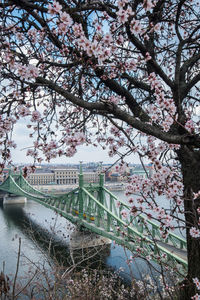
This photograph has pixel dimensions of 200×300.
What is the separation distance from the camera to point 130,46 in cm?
315

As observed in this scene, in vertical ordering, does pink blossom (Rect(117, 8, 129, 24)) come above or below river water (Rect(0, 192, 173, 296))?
above

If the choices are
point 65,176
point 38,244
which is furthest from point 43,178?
point 38,244

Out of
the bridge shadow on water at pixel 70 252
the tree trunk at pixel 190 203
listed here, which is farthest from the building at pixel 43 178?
the tree trunk at pixel 190 203

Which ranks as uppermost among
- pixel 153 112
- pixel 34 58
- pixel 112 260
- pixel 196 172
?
pixel 34 58

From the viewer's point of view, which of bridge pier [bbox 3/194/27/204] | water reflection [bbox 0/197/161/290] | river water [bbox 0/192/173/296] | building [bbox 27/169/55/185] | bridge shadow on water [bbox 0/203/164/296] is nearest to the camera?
bridge shadow on water [bbox 0/203/164/296]

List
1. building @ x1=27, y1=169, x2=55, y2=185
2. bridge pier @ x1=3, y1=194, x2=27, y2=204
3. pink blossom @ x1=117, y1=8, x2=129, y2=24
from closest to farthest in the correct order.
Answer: pink blossom @ x1=117, y1=8, x2=129, y2=24 < bridge pier @ x1=3, y1=194, x2=27, y2=204 < building @ x1=27, y1=169, x2=55, y2=185

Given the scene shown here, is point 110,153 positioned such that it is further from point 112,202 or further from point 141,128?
point 112,202

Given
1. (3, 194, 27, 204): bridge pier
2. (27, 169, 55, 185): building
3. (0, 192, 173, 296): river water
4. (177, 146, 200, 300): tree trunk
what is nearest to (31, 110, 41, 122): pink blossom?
(177, 146, 200, 300): tree trunk

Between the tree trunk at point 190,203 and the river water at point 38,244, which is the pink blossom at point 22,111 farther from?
the river water at point 38,244

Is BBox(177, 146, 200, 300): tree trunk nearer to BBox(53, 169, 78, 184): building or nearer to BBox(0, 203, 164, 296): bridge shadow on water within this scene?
BBox(0, 203, 164, 296): bridge shadow on water

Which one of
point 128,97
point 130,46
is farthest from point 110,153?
point 130,46

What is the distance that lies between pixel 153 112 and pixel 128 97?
19.4 inches

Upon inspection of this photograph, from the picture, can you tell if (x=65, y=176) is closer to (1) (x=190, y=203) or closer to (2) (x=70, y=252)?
(2) (x=70, y=252)

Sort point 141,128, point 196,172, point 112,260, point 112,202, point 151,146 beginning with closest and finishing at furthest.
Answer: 1. point 141,128
2. point 196,172
3. point 151,146
4. point 112,260
5. point 112,202
